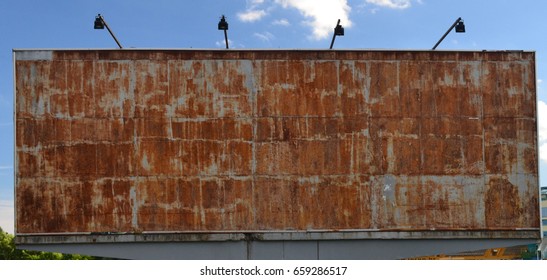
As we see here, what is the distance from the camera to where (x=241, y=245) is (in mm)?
18797

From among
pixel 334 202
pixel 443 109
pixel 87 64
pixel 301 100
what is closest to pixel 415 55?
pixel 443 109

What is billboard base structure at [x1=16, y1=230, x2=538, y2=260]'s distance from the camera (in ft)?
61.2

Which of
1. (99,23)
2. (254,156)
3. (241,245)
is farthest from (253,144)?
(99,23)

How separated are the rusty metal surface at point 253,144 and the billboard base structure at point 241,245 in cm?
29

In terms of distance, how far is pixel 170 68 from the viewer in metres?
19.0

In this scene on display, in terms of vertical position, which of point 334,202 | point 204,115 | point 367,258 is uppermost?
point 204,115

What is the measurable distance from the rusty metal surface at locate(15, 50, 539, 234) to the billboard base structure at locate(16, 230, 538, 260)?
295mm

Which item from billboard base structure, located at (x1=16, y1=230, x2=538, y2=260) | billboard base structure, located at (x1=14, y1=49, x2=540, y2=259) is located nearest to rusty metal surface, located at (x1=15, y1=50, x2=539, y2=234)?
billboard base structure, located at (x1=14, y1=49, x2=540, y2=259)

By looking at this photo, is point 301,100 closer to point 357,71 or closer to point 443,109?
point 357,71

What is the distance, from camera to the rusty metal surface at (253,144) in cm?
1869

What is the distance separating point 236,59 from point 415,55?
22.0ft

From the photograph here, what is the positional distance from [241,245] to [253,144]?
3.69 meters

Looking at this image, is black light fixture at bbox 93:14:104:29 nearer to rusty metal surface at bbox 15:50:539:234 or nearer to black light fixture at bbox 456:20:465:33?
rusty metal surface at bbox 15:50:539:234

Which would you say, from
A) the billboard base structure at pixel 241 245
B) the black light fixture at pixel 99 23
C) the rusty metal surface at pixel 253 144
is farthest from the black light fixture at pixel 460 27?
the black light fixture at pixel 99 23
